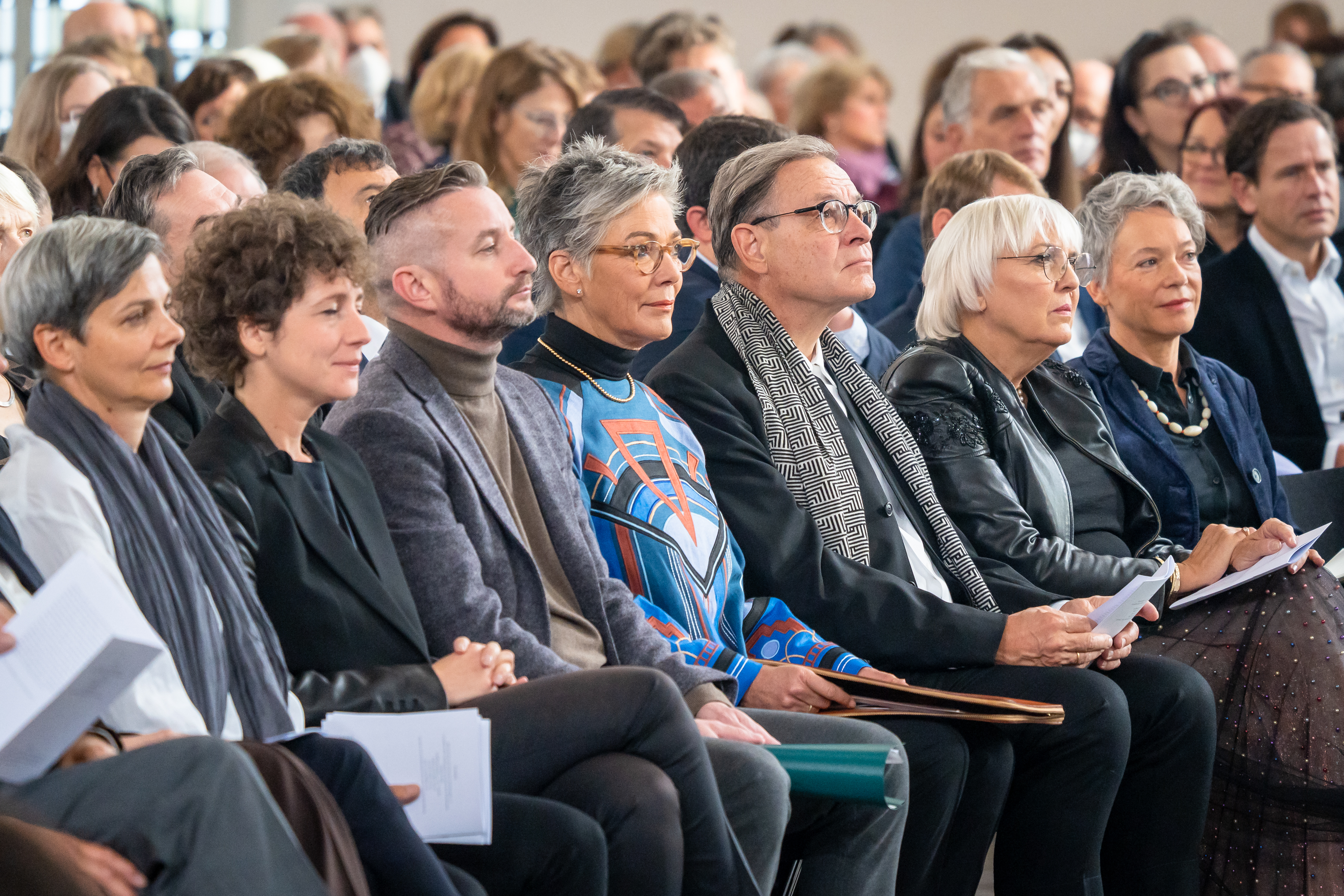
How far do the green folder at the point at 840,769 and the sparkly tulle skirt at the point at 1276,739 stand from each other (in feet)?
3.09

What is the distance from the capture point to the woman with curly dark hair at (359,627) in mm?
2082

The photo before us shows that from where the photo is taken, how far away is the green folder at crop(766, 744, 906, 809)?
2.22m

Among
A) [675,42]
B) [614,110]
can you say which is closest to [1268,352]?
[614,110]

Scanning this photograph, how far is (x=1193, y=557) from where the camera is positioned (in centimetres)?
320

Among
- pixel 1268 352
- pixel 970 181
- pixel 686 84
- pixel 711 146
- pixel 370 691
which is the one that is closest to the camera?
pixel 370 691

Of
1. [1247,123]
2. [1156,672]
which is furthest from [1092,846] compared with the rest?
[1247,123]

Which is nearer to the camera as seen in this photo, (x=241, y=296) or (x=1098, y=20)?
(x=241, y=296)

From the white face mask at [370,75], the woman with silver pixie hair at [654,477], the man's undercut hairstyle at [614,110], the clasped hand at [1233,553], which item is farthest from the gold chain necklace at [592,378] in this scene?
the white face mask at [370,75]

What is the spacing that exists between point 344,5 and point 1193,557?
747cm

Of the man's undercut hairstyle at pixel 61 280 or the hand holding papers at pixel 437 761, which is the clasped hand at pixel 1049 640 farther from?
the man's undercut hairstyle at pixel 61 280

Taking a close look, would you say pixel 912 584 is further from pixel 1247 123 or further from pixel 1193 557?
pixel 1247 123

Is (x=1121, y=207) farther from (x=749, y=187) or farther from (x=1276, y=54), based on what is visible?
(x=1276, y=54)

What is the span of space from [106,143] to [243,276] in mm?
1660

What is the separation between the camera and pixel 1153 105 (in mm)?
5797
